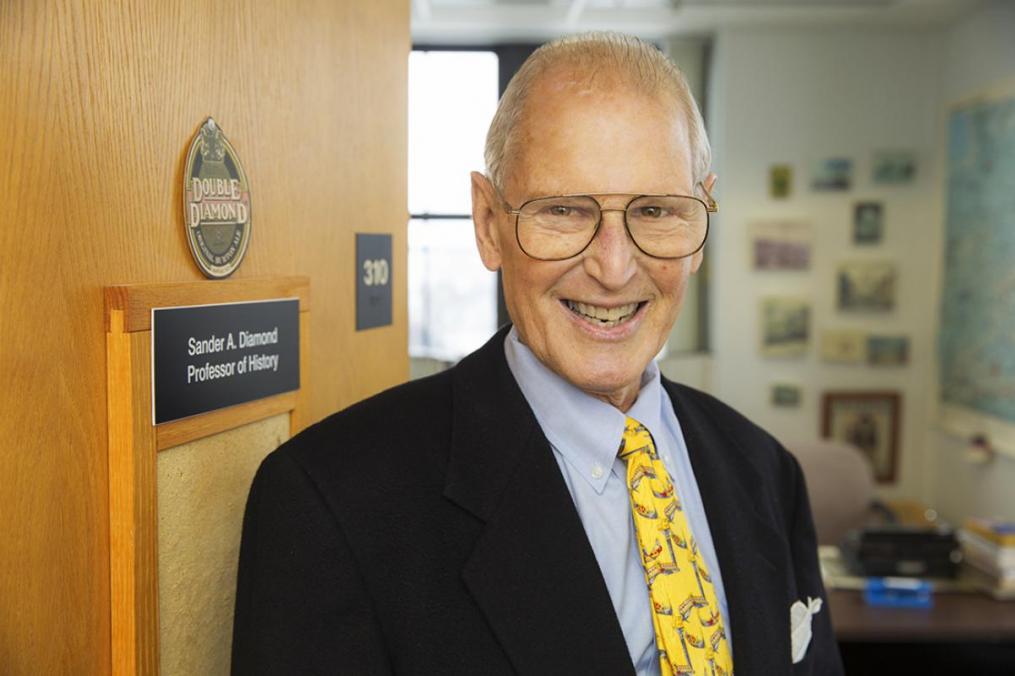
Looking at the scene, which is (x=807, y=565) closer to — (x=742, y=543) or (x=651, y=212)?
(x=742, y=543)

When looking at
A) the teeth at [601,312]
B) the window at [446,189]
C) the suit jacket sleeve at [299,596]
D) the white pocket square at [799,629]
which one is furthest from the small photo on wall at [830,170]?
the suit jacket sleeve at [299,596]

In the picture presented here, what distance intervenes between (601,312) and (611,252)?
92mm

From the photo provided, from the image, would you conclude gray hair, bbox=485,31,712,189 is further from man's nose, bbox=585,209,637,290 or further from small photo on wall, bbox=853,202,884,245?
small photo on wall, bbox=853,202,884,245

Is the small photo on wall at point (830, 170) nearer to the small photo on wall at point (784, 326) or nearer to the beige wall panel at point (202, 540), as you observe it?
the small photo on wall at point (784, 326)

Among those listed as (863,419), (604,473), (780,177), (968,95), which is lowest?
(863,419)

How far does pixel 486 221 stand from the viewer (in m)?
1.43

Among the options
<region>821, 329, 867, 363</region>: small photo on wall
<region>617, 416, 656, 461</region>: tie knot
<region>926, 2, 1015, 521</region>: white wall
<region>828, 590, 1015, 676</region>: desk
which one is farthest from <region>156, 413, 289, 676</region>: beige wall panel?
<region>821, 329, 867, 363</region>: small photo on wall

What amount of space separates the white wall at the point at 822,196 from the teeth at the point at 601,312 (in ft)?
18.2

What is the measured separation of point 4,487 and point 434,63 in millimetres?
6349

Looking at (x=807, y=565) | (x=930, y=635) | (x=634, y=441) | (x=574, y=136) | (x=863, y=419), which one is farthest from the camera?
(x=863, y=419)

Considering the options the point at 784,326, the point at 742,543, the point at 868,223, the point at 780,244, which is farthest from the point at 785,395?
the point at 742,543

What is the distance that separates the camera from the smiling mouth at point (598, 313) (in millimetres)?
1337

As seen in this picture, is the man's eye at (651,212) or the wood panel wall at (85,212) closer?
the wood panel wall at (85,212)

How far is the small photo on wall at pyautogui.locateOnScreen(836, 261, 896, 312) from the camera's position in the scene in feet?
22.1
